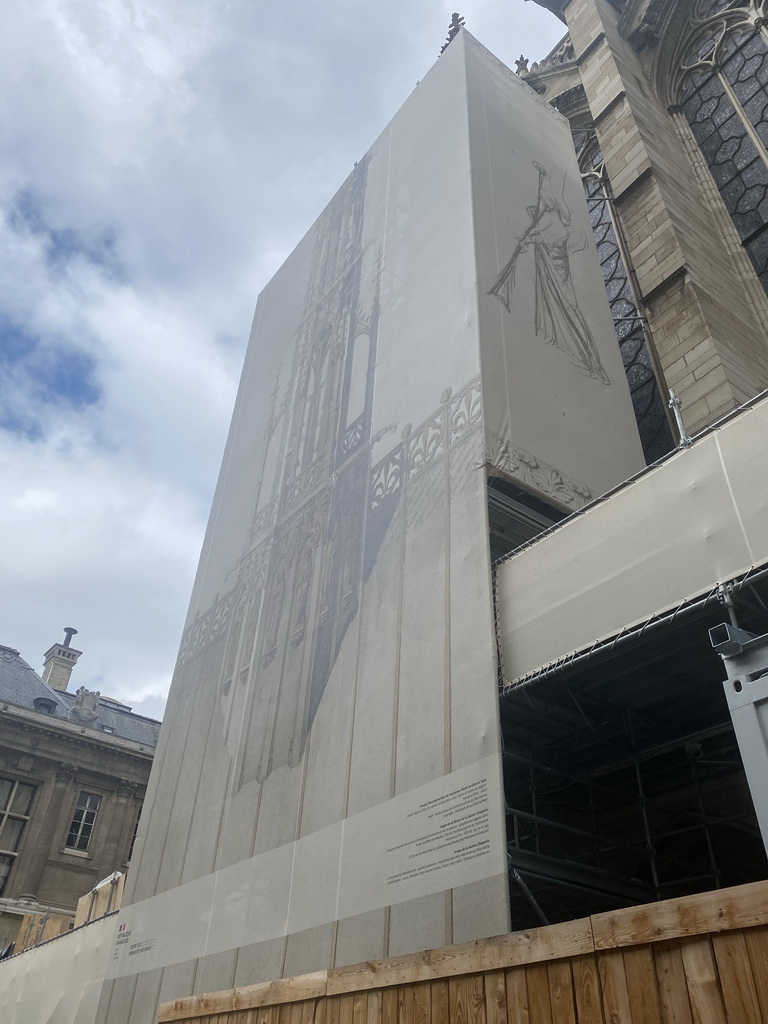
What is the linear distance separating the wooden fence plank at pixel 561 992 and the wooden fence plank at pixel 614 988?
0.18 m

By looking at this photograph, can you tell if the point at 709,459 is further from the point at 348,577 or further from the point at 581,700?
the point at 348,577

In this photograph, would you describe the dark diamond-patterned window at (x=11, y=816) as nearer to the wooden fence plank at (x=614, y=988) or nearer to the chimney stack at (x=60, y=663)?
the chimney stack at (x=60, y=663)

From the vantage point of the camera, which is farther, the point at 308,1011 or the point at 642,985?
the point at 308,1011

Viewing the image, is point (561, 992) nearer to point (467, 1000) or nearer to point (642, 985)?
point (642, 985)

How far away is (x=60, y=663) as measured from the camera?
33.2 metres

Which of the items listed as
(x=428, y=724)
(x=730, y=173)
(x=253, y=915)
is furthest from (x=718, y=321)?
(x=253, y=915)

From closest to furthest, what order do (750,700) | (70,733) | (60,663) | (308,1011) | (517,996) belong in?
(517,996) → (750,700) → (308,1011) → (70,733) → (60,663)

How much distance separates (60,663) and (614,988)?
32.4m

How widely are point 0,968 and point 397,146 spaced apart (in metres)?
16.3

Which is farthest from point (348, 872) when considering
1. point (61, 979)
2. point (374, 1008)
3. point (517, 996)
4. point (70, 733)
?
point (70, 733)

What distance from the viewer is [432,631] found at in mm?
7547

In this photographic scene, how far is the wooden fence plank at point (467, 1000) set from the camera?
14.2 feet

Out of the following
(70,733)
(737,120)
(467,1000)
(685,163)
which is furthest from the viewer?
(70,733)

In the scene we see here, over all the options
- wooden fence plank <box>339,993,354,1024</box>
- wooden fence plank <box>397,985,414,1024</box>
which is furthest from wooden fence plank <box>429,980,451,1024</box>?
wooden fence plank <box>339,993,354,1024</box>
